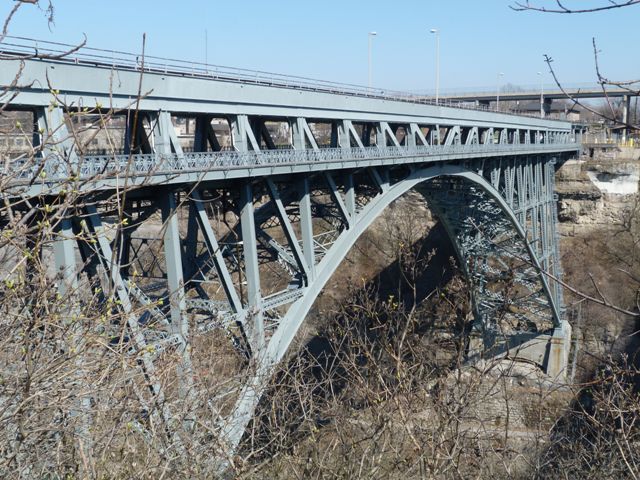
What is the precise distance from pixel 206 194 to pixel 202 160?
2275 millimetres

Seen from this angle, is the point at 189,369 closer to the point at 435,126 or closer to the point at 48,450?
the point at 48,450

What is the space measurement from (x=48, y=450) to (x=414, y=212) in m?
30.2

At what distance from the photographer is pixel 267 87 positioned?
10.0 m

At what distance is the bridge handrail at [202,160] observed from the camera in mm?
6613

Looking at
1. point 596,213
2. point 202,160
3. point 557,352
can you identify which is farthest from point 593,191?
point 202,160

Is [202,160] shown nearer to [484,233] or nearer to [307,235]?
→ [307,235]

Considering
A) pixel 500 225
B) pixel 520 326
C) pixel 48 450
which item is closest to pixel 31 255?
pixel 48 450

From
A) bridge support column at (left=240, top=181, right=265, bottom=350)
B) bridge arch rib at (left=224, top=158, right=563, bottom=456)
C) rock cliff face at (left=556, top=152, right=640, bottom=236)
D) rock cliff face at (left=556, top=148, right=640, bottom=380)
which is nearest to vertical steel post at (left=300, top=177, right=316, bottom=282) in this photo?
bridge arch rib at (left=224, top=158, right=563, bottom=456)

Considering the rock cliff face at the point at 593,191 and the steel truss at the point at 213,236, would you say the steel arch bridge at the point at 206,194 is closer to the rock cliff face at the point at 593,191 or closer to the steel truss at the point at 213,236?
the steel truss at the point at 213,236

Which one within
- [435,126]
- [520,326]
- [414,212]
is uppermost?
[435,126]

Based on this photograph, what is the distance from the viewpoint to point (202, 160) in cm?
859

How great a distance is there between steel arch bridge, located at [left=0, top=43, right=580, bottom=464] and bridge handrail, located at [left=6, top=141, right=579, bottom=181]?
3 cm

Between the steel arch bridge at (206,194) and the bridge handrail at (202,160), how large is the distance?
0.03m

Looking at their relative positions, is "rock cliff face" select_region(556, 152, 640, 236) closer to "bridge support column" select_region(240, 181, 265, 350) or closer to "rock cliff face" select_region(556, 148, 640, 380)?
"rock cliff face" select_region(556, 148, 640, 380)
